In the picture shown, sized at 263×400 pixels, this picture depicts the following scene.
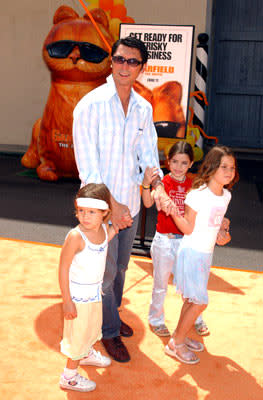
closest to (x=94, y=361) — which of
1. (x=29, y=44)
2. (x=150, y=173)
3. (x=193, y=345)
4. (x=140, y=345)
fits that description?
(x=140, y=345)

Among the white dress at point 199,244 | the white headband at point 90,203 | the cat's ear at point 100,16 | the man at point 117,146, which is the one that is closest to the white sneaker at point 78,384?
the man at point 117,146

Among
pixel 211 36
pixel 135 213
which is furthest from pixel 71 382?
pixel 211 36

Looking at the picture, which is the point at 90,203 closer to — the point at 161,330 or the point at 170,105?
the point at 161,330

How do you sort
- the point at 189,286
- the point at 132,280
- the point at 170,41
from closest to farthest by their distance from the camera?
the point at 189,286 → the point at 132,280 → the point at 170,41

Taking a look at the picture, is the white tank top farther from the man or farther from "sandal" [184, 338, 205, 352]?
"sandal" [184, 338, 205, 352]

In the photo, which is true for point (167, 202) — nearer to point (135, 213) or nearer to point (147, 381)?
point (135, 213)

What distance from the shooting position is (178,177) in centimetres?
309

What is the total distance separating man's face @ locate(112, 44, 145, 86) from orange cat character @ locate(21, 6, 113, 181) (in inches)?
185

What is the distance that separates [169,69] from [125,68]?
2746 millimetres

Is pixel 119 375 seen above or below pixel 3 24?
below

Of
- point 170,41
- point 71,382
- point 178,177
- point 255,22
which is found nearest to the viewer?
point 71,382

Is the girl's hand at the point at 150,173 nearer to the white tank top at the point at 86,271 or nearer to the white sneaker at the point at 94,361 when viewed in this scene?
the white tank top at the point at 86,271

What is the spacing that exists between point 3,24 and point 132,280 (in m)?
7.80

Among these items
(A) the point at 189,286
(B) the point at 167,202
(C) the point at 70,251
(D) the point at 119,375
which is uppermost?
(B) the point at 167,202
